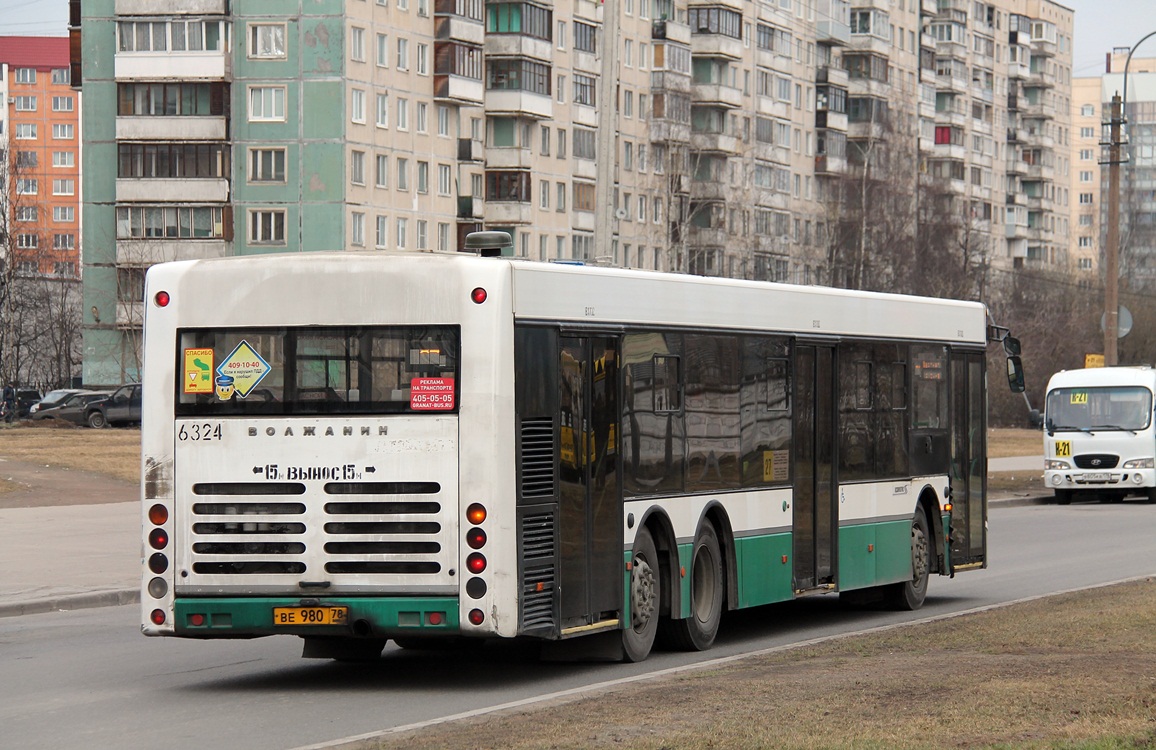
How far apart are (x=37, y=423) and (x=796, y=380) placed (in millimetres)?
56034

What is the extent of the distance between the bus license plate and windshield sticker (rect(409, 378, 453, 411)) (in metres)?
1.28

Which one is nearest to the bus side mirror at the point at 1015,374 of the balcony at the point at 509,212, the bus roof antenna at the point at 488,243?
the bus roof antenna at the point at 488,243

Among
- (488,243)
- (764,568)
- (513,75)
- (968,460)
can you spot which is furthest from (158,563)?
(513,75)

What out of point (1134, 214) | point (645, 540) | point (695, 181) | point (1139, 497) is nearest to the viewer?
point (645, 540)

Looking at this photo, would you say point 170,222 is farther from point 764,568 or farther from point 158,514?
point 158,514

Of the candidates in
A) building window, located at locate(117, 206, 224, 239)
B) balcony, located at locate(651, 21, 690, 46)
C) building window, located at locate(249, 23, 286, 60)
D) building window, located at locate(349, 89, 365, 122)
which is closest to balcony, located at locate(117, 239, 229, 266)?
building window, located at locate(117, 206, 224, 239)

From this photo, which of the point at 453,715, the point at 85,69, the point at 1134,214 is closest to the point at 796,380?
the point at 453,715

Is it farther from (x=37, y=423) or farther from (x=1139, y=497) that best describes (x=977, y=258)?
(x=1139, y=497)

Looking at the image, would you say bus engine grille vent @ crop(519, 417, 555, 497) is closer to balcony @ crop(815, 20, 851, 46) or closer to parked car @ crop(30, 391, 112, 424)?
parked car @ crop(30, 391, 112, 424)

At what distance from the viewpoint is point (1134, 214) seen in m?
137

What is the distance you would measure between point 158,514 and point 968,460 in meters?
9.68

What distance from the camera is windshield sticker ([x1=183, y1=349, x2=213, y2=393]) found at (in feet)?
41.4

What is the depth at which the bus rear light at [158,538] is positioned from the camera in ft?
40.8

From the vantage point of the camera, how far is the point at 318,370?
12.4 meters
